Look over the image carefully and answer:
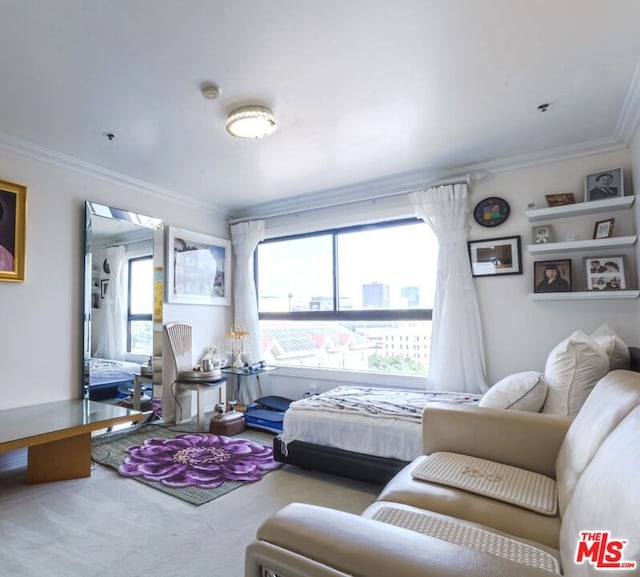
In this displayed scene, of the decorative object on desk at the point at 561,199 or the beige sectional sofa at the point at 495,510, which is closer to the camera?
the beige sectional sofa at the point at 495,510

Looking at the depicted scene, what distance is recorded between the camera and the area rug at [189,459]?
250 centimetres

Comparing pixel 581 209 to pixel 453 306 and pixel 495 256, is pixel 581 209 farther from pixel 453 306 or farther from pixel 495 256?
pixel 453 306

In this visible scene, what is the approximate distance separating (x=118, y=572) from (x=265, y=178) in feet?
10.4

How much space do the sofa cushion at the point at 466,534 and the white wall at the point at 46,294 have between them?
2925 mm

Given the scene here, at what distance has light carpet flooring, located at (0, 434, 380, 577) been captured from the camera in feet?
5.67

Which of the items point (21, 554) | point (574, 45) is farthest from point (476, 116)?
point (21, 554)

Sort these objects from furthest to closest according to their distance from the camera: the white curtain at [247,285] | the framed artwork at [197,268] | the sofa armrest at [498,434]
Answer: the white curtain at [247,285] → the framed artwork at [197,268] → the sofa armrest at [498,434]

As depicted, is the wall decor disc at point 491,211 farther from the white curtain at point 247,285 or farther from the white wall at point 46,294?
the white wall at point 46,294

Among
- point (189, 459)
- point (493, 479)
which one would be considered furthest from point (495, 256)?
point (189, 459)

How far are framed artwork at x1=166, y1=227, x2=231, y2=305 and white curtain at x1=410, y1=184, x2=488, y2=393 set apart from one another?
2.55 metres

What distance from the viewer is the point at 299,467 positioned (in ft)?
9.04

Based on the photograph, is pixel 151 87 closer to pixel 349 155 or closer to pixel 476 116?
pixel 349 155

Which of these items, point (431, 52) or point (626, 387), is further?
point (431, 52)

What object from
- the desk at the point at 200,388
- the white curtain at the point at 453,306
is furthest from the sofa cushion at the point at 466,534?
the desk at the point at 200,388
